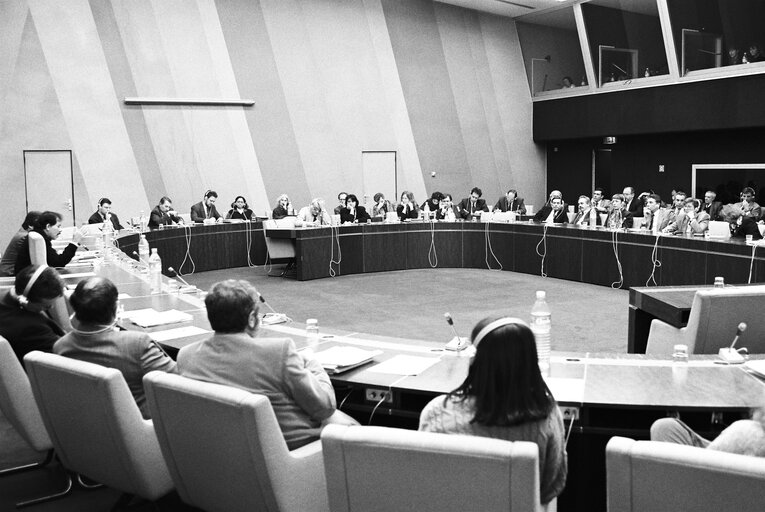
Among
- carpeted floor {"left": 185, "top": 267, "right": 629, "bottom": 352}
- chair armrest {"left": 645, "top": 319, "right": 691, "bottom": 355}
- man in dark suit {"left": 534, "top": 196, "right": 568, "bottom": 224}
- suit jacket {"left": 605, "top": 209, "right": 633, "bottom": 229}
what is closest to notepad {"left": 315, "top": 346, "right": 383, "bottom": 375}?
chair armrest {"left": 645, "top": 319, "right": 691, "bottom": 355}

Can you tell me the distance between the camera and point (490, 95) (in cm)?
1677

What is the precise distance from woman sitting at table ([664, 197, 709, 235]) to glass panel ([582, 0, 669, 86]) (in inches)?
213

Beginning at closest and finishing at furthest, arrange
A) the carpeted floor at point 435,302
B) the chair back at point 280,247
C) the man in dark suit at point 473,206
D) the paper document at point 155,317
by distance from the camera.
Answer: the paper document at point 155,317
the carpeted floor at point 435,302
the chair back at point 280,247
the man in dark suit at point 473,206

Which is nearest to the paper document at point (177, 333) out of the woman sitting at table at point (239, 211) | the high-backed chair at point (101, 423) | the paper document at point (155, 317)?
the paper document at point (155, 317)

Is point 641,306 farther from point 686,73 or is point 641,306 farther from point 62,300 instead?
point 686,73

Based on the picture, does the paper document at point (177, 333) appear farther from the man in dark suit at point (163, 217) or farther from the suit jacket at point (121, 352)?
the man in dark suit at point (163, 217)

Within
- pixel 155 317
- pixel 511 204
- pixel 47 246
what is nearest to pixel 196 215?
pixel 511 204

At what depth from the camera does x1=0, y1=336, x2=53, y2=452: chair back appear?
3.37m

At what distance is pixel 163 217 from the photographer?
458 inches

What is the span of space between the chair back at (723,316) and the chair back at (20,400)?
3.55m

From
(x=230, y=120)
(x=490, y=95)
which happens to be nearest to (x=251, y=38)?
(x=230, y=120)

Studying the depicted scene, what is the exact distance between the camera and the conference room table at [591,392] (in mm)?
2807

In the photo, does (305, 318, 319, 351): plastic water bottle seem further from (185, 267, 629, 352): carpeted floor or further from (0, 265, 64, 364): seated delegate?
(185, 267, 629, 352): carpeted floor

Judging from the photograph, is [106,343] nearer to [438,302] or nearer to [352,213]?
[438,302]
